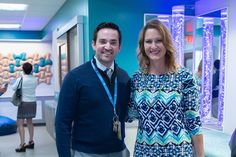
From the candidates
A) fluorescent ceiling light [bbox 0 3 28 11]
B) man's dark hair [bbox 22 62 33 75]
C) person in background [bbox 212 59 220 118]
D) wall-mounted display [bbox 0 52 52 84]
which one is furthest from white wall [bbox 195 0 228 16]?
wall-mounted display [bbox 0 52 52 84]

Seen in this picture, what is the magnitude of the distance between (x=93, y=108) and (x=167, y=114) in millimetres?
403

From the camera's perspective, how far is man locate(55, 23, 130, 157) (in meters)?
1.61

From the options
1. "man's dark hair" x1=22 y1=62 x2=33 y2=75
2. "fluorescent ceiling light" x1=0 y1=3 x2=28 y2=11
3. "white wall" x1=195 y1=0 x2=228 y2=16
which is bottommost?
"man's dark hair" x1=22 y1=62 x2=33 y2=75

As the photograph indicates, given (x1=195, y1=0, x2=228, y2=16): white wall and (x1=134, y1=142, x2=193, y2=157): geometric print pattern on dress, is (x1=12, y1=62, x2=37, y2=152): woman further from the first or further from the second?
(x1=134, y1=142, x2=193, y2=157): geometric print pattern on dress

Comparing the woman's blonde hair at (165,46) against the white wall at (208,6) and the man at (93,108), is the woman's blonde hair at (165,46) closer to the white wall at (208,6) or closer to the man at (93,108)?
the man at (93,108)

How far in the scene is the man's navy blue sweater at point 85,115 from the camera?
160 cm

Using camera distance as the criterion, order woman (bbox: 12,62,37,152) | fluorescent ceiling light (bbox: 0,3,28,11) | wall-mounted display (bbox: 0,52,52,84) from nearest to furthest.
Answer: woman (bbox: 12,62,37,152), fluorescent ceiling light (bbox: 0,3,28,11), wall-mounted display (bbox: 0,52,52,84)

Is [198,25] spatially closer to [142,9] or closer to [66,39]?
[142,9]

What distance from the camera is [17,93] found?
518cm

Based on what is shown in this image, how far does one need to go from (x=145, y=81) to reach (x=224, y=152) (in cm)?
138

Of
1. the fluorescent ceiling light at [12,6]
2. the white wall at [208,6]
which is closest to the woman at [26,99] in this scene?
the fluorescent ceiling light at [12,6]

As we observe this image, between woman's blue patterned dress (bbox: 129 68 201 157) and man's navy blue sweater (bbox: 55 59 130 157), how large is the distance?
0.19 meters

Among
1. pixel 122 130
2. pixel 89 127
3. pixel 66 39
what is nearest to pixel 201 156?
pixel 122 130

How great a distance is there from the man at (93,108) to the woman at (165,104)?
146mm
